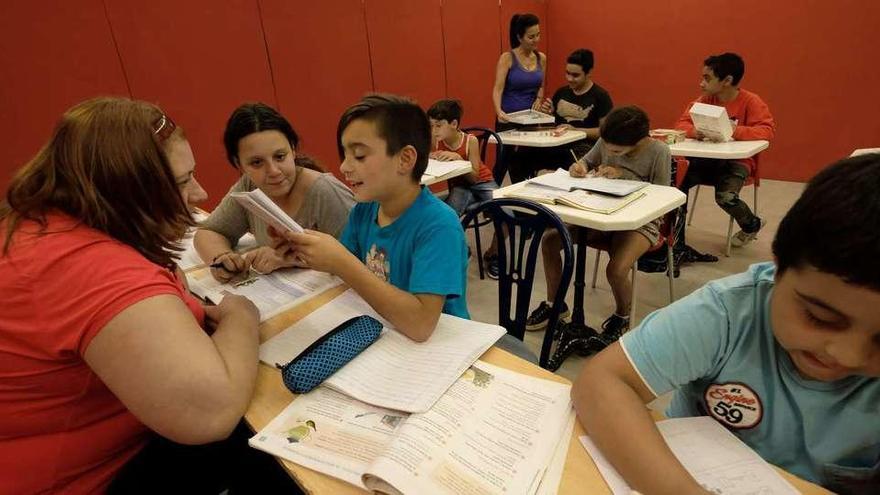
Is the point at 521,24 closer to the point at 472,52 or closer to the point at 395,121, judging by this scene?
the point at 472,52

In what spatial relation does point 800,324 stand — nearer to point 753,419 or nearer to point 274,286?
point 753,419

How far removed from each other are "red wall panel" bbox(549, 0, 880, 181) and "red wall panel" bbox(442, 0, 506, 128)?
1244 millimetres

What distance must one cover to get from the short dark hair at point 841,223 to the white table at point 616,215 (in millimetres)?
1190

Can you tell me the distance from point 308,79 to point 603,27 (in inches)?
139

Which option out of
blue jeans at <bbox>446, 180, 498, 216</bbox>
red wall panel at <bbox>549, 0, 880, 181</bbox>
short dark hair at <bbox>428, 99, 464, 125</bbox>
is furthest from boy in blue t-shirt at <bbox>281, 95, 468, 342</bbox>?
red wall panel at <bbox>549, 0, 880, 181</bbox>

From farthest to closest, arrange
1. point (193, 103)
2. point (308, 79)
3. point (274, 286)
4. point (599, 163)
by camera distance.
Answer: point (308, 79) < point (193, 103) < point (599, 163) < point (274, 286)

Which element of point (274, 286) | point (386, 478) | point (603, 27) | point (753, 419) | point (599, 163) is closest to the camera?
point (386, 478)

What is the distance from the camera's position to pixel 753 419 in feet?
2.60

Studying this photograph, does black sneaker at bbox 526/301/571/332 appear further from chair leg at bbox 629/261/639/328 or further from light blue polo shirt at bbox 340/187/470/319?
light blue polo shirt at bbox 340/187/470/319

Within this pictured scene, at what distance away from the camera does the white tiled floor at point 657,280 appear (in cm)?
273

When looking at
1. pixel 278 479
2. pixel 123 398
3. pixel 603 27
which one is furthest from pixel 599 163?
pixel 603 27

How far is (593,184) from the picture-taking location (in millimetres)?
2258

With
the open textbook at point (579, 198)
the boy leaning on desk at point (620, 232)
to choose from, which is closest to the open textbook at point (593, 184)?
the open textbook at point (579, 198)

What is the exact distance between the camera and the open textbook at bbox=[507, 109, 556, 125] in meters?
3.94
